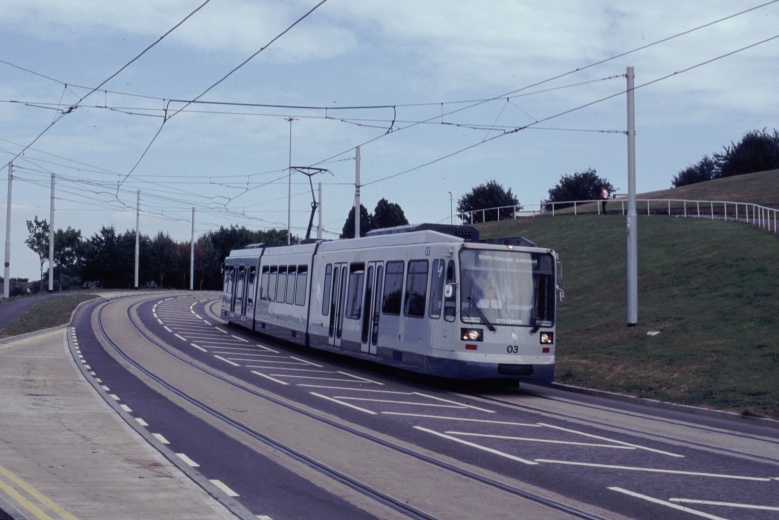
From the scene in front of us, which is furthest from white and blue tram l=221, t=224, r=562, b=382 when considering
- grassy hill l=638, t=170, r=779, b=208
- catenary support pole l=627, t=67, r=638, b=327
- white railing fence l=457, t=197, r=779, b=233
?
grassy hill l=638, t=170, r=779, b=208

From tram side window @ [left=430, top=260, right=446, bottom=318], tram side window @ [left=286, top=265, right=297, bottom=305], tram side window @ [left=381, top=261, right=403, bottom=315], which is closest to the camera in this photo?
tram side window @ [left=430, top=260, right=446, bottom=318]

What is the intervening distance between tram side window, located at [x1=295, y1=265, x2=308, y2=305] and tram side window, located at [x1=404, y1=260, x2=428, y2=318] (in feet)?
27.6

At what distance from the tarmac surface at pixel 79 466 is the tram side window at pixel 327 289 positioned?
9.36 meters

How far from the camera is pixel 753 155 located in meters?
100

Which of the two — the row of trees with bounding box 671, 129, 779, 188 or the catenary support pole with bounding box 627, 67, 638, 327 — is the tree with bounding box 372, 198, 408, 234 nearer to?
the row of trees with bounding box 671, 129, 779, 188

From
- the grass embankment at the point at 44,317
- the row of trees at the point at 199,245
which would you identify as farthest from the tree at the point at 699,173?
the grass embankment at the point at 44,317

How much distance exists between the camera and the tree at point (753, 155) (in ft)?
326

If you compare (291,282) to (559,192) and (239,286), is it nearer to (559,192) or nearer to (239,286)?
(239,286)

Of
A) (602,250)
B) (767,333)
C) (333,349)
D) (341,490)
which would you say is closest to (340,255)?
(333,349)

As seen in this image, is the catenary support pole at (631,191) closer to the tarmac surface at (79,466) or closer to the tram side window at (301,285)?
the tram side window at (301,285)

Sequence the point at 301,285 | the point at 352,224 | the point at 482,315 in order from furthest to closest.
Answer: the point at 352,224 → the point at 301,285 → the point at 482,315

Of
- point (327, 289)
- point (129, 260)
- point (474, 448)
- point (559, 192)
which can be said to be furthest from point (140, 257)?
point (474, 448)

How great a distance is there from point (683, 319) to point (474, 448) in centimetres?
1519

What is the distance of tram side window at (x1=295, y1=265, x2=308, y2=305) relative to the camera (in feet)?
94.2
